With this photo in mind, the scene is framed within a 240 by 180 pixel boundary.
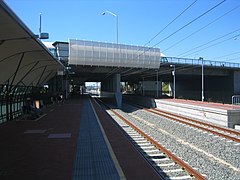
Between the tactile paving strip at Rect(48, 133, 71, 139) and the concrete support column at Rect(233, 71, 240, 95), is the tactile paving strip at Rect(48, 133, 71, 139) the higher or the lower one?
the lower one

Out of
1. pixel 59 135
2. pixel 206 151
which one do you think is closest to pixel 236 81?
pixel 206 151

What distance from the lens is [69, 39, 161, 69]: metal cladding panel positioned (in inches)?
A: 1528

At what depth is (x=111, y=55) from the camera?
134ft

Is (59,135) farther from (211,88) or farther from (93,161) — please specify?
(211,88)

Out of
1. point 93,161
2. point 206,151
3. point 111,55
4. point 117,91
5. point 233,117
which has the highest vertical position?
point 111,55

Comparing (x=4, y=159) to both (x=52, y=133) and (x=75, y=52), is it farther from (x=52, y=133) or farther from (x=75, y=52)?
(x=75, y=52)

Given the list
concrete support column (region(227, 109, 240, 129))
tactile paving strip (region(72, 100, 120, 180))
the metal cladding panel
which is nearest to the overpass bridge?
the metal cladding panel

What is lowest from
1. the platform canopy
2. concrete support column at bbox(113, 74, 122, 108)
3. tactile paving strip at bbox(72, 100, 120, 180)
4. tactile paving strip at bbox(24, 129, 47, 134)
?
tactile paving strip at bbox(72, 100, 120, 180)

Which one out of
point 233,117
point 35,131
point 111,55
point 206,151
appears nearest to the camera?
point 206,151

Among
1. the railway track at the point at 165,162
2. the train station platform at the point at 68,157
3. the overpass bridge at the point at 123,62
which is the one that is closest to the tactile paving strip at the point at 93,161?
the train station platform at the point at 68,157

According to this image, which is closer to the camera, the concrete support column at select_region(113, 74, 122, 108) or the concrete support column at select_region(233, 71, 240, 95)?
the concrete support column at select_region(113, 74, 122, 108)

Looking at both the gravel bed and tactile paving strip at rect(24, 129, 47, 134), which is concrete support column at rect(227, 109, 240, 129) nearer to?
the gravel bed

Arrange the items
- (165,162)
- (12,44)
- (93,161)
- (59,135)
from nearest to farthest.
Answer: (93,161) → (165,162) → (12,44) → (59,135)

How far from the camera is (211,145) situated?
11906 mm
